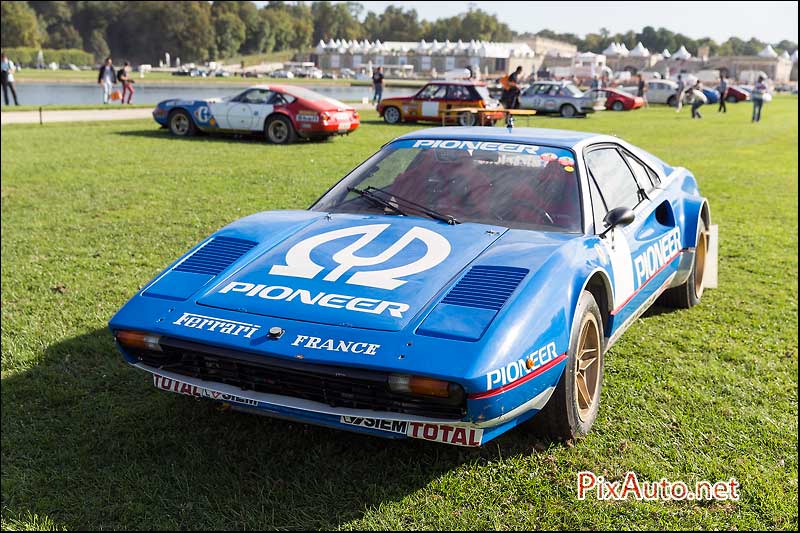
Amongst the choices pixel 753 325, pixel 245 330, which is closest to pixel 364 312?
pixel 245 330

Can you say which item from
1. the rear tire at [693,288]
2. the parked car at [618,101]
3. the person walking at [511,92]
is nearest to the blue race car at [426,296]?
the rear tire at [693,288]

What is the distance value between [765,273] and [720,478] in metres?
3.82

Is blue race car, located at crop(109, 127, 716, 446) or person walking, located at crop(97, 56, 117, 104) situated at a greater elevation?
person walking, located at crop(97, 56, 117, 104)

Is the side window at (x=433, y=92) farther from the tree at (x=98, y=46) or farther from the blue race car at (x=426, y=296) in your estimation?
the tree at (x=98, y=46)

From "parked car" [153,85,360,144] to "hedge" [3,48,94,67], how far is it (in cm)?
9155

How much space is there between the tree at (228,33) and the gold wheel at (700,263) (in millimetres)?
130678

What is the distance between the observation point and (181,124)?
1661 centimetres

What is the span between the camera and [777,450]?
361cm

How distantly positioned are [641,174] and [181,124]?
13264 mm

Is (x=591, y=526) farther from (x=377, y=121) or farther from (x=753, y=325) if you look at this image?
(x=377, y=121)

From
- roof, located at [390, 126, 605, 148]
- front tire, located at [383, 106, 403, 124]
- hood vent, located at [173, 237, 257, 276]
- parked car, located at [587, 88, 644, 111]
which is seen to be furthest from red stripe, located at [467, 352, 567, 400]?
parked car, located at [587, 88, 644, 111]

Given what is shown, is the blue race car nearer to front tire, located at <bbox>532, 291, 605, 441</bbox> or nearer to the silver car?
front tire, located at <bbox>532, 291, 605, 441</bbox>

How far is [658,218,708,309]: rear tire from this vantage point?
18.0 ft

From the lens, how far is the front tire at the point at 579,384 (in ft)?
10.9
